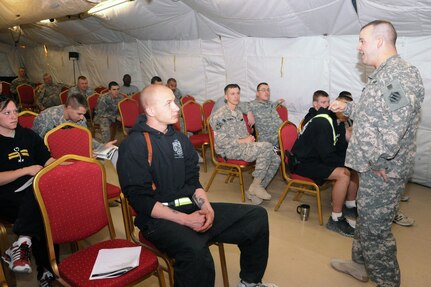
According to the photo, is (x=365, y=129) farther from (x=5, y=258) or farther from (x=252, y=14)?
(x=252, y=14)

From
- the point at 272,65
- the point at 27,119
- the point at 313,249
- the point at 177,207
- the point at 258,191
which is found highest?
the point at 272,65

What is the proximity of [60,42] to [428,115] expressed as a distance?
427 inches

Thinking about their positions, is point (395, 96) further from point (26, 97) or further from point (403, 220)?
point (26, 97)

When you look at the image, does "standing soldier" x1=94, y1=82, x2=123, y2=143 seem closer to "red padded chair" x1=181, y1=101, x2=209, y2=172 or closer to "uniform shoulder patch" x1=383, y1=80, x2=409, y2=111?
"red padded chair" x1=181, y1=101, x2=209, y2=172

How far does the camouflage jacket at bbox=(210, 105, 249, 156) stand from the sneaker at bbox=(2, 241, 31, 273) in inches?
87.4

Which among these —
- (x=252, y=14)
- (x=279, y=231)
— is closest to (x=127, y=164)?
(x=279, y=231)

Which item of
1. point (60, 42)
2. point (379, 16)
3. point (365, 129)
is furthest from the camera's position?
point (60, 42)

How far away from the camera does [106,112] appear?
20.0ft

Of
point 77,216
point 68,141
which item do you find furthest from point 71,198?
point 68,141

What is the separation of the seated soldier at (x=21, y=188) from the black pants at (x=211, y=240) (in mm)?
692

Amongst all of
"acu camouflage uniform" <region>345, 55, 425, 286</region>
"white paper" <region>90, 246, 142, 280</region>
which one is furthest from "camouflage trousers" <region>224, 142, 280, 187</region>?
"white paper" <region>90, 246, 142, 280</region>

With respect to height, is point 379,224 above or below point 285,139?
below

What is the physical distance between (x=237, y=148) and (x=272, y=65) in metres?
2.23

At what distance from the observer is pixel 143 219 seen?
74.5 inches
